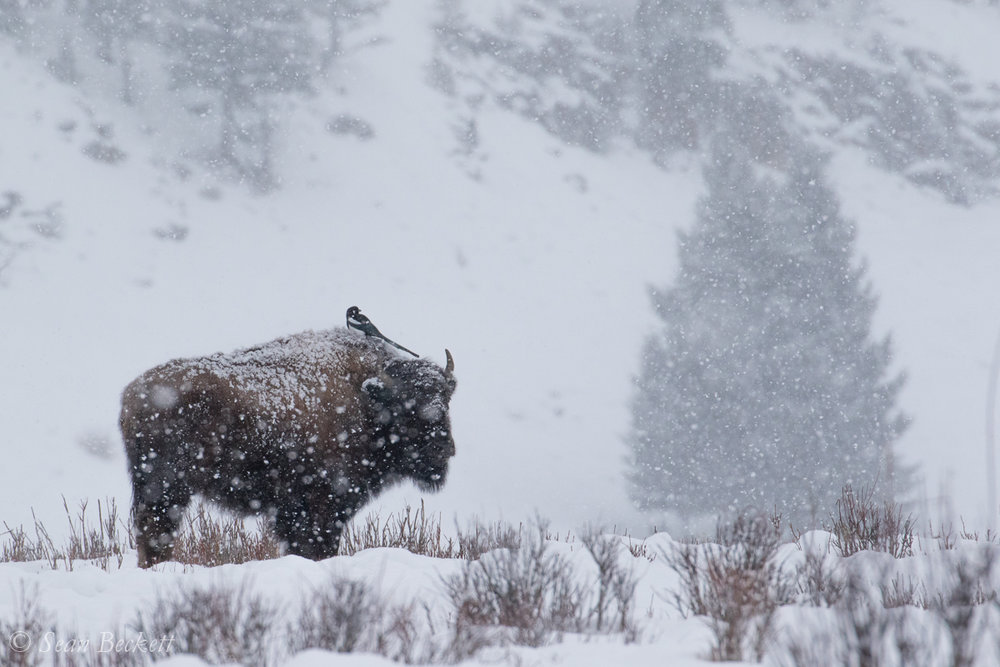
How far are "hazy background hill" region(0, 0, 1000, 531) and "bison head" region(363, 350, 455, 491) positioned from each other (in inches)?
679

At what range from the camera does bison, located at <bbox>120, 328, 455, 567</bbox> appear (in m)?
5.60

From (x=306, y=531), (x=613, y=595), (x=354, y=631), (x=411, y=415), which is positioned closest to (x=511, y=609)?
(x=613, y=595)

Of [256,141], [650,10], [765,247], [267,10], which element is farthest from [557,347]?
[650,10]

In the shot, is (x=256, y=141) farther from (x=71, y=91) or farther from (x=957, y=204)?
(x=957, y=204)

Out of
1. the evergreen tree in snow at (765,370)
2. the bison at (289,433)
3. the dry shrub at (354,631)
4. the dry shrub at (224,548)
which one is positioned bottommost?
the dry shrub at (354,631)

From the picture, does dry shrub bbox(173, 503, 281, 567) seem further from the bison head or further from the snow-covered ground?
the snow-covered ground

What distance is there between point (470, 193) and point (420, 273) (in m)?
9.80

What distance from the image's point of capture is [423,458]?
7.12 meters

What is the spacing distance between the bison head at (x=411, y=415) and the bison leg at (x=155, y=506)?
1762mm

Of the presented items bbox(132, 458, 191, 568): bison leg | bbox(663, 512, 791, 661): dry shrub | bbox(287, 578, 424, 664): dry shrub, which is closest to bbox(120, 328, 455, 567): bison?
bbox(132, 458, 191, 568): bison leg

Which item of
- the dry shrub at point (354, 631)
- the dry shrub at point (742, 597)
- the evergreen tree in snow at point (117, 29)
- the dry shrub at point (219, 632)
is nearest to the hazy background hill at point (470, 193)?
the evergreen tree in snow at point (117, 29)

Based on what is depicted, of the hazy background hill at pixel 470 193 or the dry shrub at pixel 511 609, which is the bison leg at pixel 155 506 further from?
the hazy background hill at pixel 470 193

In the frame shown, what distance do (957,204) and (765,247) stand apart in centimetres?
3824

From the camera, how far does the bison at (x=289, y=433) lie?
5602 mm
